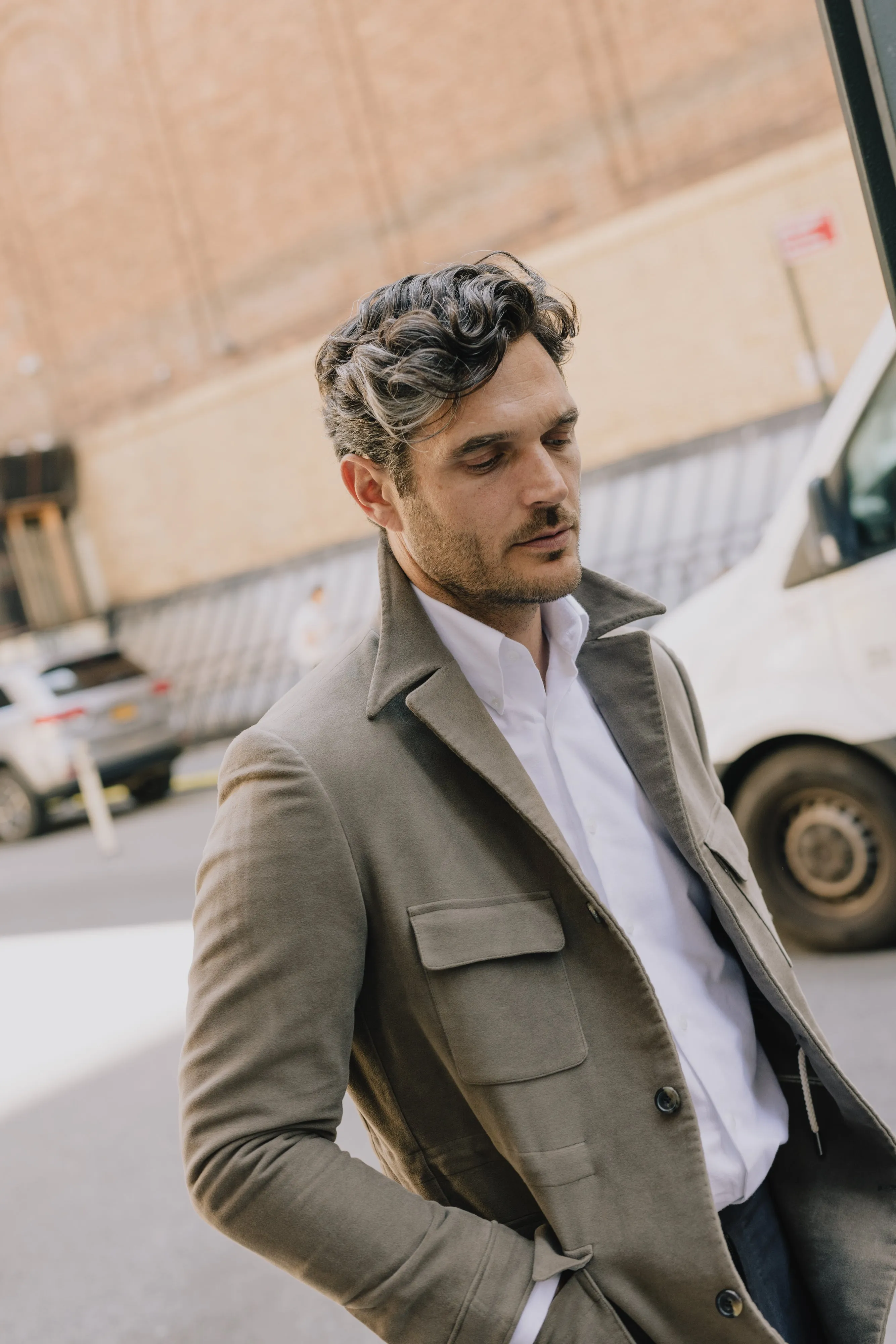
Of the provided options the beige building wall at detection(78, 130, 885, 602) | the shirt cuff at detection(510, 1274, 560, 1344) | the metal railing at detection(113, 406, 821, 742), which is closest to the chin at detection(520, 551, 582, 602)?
the shirt cuff at detection(510, 1274, 560, 1344)

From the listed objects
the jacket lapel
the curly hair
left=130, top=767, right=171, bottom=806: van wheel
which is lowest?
left=130, top=767, right=171, bottom=806: van wheel

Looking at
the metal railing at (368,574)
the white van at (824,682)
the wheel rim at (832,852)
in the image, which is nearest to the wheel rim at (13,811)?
the metal railing at (368,574)

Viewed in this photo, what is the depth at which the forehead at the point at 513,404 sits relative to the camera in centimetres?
146

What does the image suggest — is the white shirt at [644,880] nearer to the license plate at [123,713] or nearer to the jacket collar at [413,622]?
the jacket collar at [413,622]

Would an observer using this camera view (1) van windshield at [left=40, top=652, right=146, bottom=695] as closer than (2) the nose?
No

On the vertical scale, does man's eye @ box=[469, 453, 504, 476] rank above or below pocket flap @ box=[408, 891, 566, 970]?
above

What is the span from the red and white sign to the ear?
31.4 feet

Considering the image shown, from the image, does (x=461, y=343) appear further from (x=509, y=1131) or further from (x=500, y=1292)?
(x=500, y=1292)

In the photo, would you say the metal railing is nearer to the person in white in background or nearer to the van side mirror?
the person in white in background

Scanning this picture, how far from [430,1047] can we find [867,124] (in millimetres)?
1043

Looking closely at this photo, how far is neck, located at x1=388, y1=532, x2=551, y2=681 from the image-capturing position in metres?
1.57

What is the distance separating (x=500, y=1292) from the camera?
4.30ft

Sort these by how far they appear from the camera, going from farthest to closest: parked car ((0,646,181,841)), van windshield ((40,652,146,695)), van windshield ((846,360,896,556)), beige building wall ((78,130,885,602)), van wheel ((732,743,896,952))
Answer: beige building wall ((78,130,885,602)) < van windshield ((40,652,146,695)) < parked car ((0,646,181,841)) < van wheel ((732,743,896,952)) < van windshield ((846,360,896,556))

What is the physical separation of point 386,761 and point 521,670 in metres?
0.23
